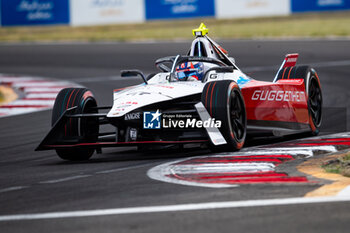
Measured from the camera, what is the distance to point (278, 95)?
9742mm

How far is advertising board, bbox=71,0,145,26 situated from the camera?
28047 mm

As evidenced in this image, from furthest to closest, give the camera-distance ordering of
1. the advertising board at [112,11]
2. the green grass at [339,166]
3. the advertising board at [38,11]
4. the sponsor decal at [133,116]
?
the advertising board at [38,11] → the advertising board at [112,11] → the sponsor decal at [133,116] → the green grass at [339,166]

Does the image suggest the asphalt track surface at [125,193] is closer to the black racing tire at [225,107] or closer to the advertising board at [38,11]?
the black racing tire at [225,107]

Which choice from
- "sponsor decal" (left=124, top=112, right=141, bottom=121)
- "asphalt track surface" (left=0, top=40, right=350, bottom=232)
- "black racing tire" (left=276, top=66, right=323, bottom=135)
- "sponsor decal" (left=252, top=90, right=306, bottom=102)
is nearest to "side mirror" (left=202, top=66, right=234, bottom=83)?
"sponsor decal" (left=252, top=90, right=306, bottom=102)

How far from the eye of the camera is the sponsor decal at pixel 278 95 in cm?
943

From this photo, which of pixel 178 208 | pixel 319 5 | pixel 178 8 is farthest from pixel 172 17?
pixel 178 208

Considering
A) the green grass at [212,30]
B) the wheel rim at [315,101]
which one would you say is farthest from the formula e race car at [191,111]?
the green grass at [212,30]

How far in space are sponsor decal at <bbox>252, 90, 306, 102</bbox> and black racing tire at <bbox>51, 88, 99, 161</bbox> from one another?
2.07 m

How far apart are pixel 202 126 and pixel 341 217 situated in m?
3.41

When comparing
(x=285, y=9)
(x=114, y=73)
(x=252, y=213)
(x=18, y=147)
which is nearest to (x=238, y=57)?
(x=114, y=73)

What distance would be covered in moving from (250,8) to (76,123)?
715 inches

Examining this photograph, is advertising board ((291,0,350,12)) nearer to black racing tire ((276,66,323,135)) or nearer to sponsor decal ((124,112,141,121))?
black racing tire ((276,66,323,135))

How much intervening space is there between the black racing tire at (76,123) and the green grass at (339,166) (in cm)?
Answer: 299

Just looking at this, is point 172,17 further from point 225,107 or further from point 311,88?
point 225,107
